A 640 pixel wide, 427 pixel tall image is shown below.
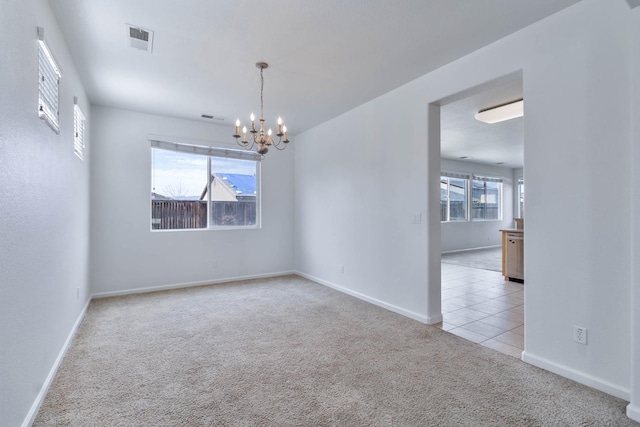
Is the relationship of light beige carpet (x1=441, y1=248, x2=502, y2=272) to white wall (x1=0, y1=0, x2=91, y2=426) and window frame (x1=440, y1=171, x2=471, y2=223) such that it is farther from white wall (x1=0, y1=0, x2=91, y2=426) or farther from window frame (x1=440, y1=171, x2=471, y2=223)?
white wall (x1=0, y1=0, x2=91, y2=426)

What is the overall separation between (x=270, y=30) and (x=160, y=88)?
1935mm

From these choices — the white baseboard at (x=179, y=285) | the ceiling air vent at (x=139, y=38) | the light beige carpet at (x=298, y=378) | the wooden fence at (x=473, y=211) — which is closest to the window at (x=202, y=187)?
the white baseboard at (x=179, y=285)

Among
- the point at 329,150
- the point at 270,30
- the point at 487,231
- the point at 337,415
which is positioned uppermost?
the point at 270,30

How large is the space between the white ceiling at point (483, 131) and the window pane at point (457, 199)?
0.75m

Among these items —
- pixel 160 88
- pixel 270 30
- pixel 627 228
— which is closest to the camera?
pixel 627 228

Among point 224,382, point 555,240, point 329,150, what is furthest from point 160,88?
point 555,240

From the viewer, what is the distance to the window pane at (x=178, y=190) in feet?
16.3

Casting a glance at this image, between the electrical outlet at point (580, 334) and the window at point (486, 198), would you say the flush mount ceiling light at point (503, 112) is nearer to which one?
the electrical outlet at point (580, 334)

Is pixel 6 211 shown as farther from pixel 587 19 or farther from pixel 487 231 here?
pixel 487 231

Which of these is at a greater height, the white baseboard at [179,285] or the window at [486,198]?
the window at [486,198]

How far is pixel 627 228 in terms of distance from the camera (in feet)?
6.67

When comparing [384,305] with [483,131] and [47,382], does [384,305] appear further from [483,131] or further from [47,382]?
[483,131]

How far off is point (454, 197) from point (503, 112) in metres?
5.28

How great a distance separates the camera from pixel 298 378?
233 centimetres
